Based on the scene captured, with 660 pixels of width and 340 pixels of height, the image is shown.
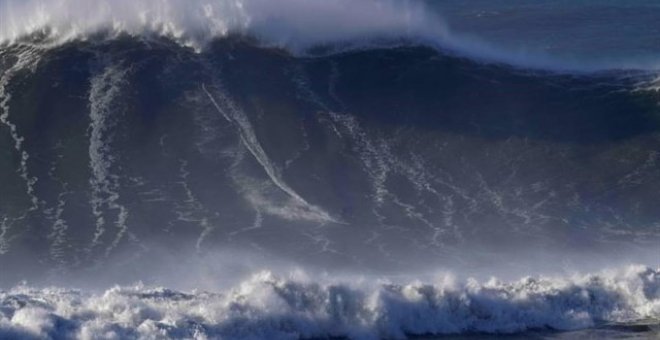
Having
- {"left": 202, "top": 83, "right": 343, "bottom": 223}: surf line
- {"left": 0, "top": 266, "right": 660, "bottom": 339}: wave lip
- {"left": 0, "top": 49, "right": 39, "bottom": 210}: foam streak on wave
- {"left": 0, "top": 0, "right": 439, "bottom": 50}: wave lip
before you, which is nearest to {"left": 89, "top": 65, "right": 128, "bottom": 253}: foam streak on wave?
{"left": 0, "top": 49, "right": 39, "bottom": 210}: foam streak on wave

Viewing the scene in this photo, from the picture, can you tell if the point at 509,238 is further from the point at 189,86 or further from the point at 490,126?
the point at 189,86

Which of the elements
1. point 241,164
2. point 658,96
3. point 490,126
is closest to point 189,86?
point 241,164

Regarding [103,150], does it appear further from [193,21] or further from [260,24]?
[260,24]

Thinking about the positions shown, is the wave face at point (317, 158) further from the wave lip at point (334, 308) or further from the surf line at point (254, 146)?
the wave lip at point (334, 308)

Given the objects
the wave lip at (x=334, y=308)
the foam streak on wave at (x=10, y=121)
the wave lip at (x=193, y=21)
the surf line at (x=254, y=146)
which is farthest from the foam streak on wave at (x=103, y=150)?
the wave lip at (x=334, y=308)

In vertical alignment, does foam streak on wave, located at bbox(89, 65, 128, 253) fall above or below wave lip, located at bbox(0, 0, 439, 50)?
below

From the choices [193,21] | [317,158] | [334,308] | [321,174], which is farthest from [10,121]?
[334,308]

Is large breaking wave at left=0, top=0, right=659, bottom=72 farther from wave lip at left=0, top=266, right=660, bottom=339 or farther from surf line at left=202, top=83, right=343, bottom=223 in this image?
wave lip at left=0, top=266, right=660, bottom=339
